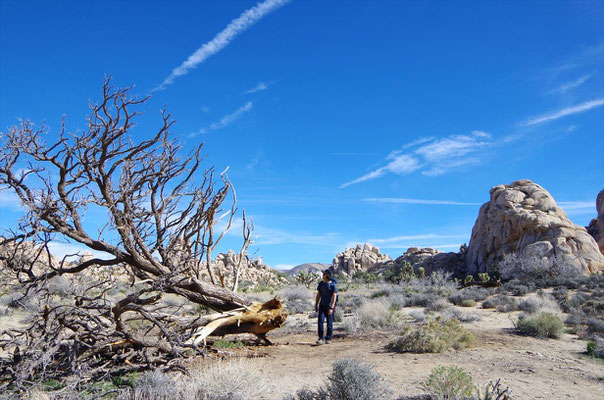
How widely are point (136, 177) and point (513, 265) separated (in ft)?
101

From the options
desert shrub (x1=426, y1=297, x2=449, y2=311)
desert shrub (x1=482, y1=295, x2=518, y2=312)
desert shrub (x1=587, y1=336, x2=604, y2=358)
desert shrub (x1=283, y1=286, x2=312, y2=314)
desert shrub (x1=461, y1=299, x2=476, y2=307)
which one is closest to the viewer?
desert shrub (x1=587, y1=336, x2=604, y2=358)

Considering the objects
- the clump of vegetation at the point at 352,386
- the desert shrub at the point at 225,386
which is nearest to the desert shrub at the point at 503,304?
the clump of vegetation at the point at 352,386

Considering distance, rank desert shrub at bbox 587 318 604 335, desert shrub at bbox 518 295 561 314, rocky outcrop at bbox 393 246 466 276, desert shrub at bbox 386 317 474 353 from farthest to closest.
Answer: rocky outcrop at bbox 393 246 466 276, desert shrub at bbox 518 295 561 314, desert shrub at bbox 587 318 604 335, desert shrub at bbox 386 317 474 353

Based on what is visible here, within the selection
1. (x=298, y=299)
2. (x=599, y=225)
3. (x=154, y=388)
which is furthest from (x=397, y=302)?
(x=599, y=225)

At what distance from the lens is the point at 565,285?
23.3 m

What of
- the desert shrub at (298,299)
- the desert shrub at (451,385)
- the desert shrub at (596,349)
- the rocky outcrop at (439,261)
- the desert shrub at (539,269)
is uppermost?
the rocky outcrop at (439,261)

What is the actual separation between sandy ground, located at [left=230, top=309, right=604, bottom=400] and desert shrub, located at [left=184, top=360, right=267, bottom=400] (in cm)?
79

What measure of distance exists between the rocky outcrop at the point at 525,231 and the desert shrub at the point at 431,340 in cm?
2819

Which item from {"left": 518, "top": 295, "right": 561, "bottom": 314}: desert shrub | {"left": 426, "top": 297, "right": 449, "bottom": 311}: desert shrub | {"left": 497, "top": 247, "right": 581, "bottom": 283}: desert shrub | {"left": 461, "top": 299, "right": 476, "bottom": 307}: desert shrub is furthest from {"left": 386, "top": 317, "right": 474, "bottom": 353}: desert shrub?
{"left": 497, "top": 247, "right": 581, "bottom": 283}: desert shrub

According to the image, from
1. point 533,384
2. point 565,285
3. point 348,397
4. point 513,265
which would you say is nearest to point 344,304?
point 533,384

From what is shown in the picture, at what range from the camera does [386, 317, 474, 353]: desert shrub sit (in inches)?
344

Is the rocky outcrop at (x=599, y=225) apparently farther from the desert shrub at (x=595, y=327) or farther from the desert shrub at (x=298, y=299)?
the desert shrub at (x=595, y=327)

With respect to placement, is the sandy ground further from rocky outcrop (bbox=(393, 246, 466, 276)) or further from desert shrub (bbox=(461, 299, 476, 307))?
rocky outcrop (bbox=(393, 246, 466, 276))

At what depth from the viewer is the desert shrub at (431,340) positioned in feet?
28.6
